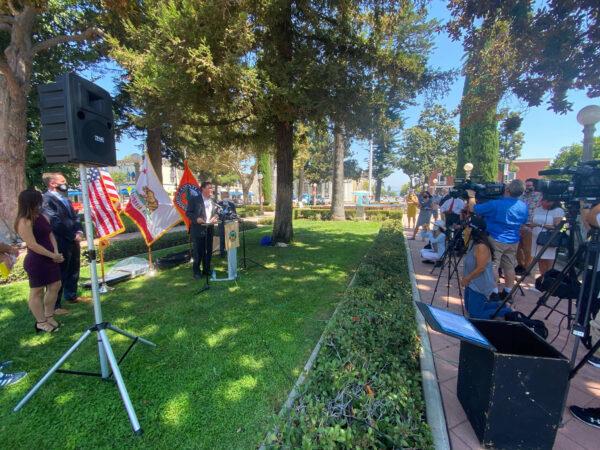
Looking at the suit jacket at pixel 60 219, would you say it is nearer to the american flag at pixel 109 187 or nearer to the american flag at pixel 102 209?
the american flag at pixel 102 209

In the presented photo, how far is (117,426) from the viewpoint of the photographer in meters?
2.22

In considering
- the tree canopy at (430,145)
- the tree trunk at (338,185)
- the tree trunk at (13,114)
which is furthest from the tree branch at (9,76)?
the tree canopy at (430,145)

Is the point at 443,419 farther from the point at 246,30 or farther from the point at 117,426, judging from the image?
the point at 246,30

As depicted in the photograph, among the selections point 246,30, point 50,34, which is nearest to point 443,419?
Result: point 246,30

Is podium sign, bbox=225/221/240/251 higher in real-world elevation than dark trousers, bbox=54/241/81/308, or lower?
higher

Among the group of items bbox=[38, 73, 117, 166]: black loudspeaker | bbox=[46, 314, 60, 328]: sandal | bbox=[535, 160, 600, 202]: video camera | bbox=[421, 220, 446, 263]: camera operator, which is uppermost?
bbox=[38, 73, 117, 166]: black loudspeaker

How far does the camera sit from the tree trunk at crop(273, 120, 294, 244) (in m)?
8.78

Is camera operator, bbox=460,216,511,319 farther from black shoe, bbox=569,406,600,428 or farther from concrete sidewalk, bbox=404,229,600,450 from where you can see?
black shoe, bbox=569,406,600,428

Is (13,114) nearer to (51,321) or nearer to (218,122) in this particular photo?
(218,122)

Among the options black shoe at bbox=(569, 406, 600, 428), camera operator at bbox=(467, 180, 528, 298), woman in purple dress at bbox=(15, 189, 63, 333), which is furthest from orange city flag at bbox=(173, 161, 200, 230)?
black shoe at bbox=(569, 406, 600, 428)

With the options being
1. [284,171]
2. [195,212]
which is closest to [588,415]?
[195,212]

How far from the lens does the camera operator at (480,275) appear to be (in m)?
3.36

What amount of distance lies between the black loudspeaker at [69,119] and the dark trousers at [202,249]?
3.35 meters

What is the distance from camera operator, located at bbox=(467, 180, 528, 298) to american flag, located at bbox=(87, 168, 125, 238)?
6559mm
